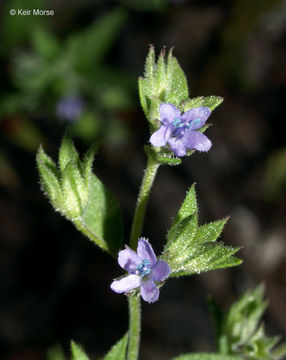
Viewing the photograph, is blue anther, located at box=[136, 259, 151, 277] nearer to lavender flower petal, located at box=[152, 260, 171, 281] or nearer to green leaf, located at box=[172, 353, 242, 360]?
lavender flower petal, located at box=[152, 260, 171, 281]

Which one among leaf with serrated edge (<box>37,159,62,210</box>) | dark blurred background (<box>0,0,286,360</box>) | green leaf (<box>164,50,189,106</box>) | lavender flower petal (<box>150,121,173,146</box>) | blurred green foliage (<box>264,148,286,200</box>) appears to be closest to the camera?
lavender flower petal (<box>150,121,173,146</box>)

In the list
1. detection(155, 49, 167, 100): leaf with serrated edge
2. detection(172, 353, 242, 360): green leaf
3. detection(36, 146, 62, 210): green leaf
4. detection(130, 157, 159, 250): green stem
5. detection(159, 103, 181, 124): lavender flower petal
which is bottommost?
detection(172, 353, 242, 360): green leaf

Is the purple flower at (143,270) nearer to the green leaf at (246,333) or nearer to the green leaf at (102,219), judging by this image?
the green leaf at (102,219)

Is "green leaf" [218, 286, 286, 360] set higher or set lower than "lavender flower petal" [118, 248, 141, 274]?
lower

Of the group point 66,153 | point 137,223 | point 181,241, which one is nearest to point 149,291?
point 181,241

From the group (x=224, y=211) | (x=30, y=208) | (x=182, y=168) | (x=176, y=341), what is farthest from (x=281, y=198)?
(x=30, y=208)

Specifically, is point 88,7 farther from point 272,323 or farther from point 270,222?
point 272,323

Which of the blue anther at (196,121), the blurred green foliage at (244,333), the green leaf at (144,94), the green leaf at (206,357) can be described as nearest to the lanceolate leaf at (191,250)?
the blue anther at (196,121)

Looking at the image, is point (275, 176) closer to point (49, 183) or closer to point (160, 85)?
point (160, 85)

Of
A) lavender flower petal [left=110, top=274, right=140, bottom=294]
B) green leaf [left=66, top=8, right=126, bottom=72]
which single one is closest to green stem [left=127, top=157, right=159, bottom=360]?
lavender flower petal [left=110, top=274, right=140, bottom=294]
